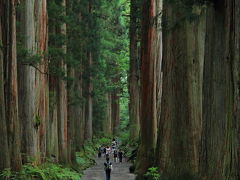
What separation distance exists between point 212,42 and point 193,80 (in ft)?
15.5

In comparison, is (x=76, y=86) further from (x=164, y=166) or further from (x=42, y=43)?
(x=164, y=166)

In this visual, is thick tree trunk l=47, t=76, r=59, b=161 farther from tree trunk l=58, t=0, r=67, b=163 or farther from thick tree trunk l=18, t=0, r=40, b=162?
thick tree trunk l=18, t=0, r=40, b=162

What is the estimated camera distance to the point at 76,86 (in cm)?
3300

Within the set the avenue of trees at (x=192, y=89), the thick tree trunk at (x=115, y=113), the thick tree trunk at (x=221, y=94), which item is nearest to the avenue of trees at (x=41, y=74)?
the avenue of trees at (x=192, y=89)

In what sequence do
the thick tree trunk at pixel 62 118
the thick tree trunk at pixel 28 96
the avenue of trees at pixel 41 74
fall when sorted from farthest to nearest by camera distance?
the thick tree trunk at pixel 62 118, the thick tree trunk at pixel 28 96, the avenue of trees at pixel 41 74

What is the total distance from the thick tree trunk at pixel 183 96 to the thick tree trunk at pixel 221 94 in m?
4.05

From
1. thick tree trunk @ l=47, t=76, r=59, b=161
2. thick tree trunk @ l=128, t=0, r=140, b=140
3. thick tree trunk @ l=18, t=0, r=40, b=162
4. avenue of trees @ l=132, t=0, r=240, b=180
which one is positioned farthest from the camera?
thick tree trunk @ l=128, t=0, r=140, b=140

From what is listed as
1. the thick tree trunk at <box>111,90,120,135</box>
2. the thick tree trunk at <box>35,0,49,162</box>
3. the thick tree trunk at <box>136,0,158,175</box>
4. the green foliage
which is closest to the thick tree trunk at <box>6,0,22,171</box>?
the green foliage

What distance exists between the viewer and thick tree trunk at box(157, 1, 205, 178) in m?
12.1

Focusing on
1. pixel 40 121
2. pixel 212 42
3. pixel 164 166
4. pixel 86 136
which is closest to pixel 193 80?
pixel 164 166

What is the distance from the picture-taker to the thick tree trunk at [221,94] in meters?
6.19

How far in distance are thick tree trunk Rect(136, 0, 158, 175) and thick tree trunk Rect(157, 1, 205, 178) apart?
6378mm

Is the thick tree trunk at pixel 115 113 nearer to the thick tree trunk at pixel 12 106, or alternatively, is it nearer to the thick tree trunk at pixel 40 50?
the thick tree trunk at pixel 40 50

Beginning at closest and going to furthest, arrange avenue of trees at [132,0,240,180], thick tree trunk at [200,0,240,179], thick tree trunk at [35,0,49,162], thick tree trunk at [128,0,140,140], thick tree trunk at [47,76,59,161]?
thick tree trunk at [200,0,240,179] < avenue of trees at [132,0,240,180] < thick tree trunk at [35,0,49,162] < thick tree trunk at [47,76,59,161] < thick tree trunk at [128,0,140,140]
